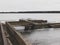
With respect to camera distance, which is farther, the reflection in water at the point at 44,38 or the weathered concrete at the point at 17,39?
the reflection in water at the point at 44,38

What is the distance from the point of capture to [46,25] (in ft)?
16.6

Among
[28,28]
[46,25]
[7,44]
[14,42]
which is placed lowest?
[28,28]

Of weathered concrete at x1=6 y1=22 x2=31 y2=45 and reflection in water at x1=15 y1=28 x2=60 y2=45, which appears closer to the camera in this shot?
weathered concrete at x1=6 y1=22 x2=31 y2=45

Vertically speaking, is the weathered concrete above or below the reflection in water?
above

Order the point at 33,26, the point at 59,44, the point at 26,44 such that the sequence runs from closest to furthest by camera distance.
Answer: the point at 26,44 < the point at 59,44 < the point at 33,26

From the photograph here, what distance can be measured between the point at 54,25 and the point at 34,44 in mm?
1494

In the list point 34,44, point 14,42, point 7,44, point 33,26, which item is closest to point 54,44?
point 34,44

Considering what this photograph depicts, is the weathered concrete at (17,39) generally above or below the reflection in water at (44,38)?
above

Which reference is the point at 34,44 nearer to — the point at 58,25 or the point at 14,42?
the point at 14,42

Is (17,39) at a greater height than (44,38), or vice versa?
(17,39)

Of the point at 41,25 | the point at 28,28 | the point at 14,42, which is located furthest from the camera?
the point at 28,28

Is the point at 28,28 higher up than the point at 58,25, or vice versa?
the point at 58,25

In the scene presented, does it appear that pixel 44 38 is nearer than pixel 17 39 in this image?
No

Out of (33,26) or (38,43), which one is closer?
(38,43)
